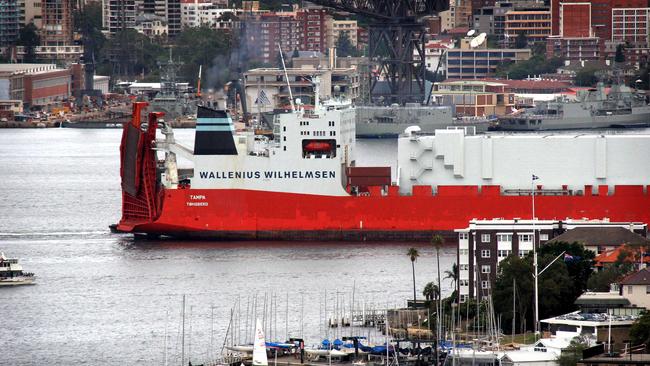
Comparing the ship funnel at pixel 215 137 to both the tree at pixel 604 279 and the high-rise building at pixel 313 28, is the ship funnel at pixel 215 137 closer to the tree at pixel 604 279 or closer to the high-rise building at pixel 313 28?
the tree at pixel 604 279

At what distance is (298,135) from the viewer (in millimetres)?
47406

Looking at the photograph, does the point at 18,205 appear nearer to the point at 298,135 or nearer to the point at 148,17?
the point at 298,135

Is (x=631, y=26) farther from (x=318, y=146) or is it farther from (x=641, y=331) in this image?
(x=641, y=331)

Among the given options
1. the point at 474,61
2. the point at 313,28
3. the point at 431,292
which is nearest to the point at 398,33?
the point at 474,61

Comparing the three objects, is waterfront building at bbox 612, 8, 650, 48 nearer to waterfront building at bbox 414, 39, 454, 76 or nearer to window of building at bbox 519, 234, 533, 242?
waterfront building at bbox 414, 39, 454, 76

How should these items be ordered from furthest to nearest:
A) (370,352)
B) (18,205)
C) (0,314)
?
(18,205) < (0,314) < (370,352)

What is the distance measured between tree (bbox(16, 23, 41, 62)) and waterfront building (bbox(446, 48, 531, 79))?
20722mm

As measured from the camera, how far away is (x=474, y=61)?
10581 cm

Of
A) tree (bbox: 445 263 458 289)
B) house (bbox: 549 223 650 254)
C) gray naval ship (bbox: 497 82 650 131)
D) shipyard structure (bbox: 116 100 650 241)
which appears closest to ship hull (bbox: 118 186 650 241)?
shipyard structure (bbox: 116 100 650 241)

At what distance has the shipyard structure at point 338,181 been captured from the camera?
47.0m

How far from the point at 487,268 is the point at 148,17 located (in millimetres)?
84216

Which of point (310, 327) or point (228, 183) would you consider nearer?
point (310, 327)

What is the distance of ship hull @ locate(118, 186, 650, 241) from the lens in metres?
46.6

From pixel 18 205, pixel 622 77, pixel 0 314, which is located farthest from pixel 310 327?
pixel 622 77
